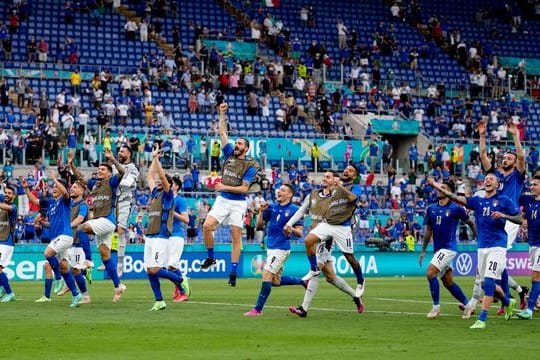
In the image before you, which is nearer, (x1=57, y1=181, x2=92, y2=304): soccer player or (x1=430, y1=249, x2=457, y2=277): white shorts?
(x1=430, y1=249, x2=457, y2=277): white shorts

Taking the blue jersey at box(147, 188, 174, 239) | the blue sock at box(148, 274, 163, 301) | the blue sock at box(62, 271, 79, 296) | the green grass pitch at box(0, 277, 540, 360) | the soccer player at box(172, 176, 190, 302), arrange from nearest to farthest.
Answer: the green grass pitch at box(0, 277, 540, 360)
the blue sock at box(148, 274, 163, 301)
the blue jersey at box(147, 188, 174, 239)
the blue sock at box(62, 271, 79, 296)
the soccer player at box(172, 176, 190, 302)

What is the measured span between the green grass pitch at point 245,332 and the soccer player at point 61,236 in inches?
27.1

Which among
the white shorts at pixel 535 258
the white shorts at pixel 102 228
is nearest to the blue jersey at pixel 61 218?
the white shorts at pixel 102 228

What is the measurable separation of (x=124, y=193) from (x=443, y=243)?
10.6 metres

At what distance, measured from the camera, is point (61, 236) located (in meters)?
22.9

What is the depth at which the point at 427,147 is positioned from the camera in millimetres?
57906

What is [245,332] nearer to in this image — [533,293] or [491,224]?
[491,224]

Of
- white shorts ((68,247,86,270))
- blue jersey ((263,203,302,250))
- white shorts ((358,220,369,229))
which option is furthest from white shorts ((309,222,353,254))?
white shorts ((358,220,369,229))

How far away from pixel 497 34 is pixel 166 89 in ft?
79.9

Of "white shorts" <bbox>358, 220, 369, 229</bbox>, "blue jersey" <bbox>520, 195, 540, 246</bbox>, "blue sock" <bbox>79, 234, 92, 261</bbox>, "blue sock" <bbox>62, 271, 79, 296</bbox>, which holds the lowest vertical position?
"white shorts" <bbox>358, 220, 369, 229</bbox>

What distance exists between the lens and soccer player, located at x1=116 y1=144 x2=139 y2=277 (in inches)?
916

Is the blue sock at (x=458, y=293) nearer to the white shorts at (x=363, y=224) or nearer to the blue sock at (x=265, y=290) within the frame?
the blue sock at (x=265, y=290)

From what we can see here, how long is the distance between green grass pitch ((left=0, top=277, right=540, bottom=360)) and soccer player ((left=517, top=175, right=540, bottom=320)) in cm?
61

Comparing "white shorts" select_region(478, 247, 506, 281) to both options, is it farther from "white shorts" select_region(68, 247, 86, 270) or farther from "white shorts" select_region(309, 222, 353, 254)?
"white shorts" select_region(68, 247, 86, 270)
